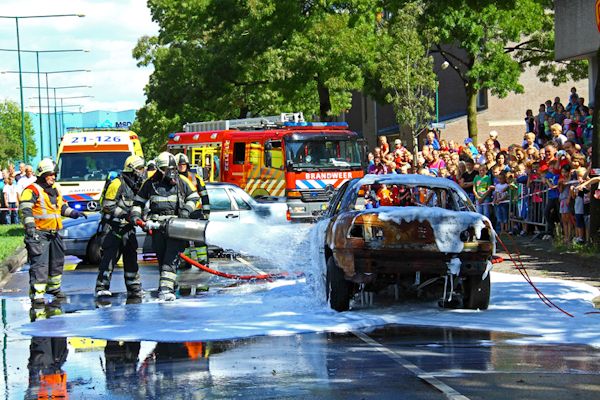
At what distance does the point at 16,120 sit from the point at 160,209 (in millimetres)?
126410

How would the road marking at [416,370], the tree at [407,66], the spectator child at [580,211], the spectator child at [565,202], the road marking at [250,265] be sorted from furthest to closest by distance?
the tree at [407,66] → the spectator child at [565,202] → the spectator child at [580,211] → the road marking at [250,265] → the road marking at [416,370]

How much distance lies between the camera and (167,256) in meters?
14.0

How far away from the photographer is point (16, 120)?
136 metres

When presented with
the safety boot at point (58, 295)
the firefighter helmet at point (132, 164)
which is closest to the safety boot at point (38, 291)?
the safety boot at point (58, 295)

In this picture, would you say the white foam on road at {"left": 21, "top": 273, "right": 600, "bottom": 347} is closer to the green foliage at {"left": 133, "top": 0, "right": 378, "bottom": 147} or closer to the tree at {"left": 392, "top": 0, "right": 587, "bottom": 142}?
the green foliage at {"left": 133, "top": 0, "right": 378, "bottom": 147}

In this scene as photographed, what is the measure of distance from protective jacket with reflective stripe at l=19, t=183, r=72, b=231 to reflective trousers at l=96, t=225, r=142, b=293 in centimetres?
74

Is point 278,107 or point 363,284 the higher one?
point 278,107

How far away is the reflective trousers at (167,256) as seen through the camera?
45.2 feet

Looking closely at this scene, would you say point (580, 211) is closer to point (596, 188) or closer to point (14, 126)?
point (596, 188)

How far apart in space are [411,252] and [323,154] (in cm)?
1754

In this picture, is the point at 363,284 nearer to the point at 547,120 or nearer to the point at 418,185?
the point at 418,185

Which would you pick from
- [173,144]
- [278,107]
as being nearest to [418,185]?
[173,144]

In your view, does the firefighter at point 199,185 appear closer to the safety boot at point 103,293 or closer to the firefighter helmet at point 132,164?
the firefighter helmet at point 132,164

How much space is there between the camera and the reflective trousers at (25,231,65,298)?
47.6ft
